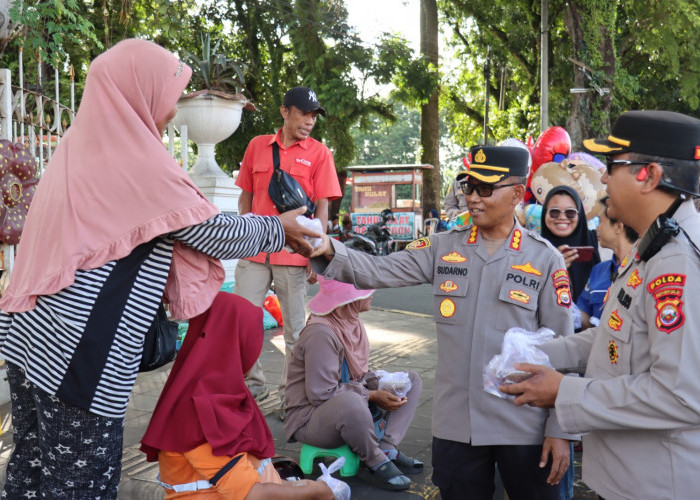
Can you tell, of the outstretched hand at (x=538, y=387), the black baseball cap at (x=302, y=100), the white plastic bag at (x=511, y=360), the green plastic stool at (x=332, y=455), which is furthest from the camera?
the black baseball cap at (x=302, y=100)

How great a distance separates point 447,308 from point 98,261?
1407mm

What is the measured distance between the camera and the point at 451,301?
2.87 m

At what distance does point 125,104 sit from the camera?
2.21 m

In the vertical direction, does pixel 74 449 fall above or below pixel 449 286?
below

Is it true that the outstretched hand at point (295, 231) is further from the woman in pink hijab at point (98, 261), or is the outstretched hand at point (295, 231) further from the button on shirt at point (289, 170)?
the button on shirt at point (289, 170)

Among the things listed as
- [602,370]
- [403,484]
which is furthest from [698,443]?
[403,484]

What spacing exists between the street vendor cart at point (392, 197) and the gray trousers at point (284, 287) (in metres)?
18.1

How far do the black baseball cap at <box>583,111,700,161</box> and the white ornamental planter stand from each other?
20.7 feet

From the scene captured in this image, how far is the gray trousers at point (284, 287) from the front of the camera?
4871 mm

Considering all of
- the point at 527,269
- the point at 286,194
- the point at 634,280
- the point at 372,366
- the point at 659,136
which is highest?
the point at 659,136

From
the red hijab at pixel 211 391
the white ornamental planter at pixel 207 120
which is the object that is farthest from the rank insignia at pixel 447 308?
the white ornamental planter at pixel 207 120

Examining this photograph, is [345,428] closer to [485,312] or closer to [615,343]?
[485,312]

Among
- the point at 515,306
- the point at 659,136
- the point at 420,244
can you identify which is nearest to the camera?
the point at 659,136

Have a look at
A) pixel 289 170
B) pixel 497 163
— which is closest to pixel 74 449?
pixel 497 163
